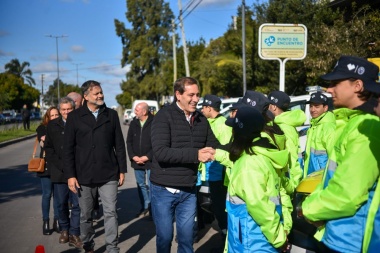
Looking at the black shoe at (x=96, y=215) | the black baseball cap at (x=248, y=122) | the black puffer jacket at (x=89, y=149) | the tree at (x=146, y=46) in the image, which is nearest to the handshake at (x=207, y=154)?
the black baseball cap at (x=248, y=122)

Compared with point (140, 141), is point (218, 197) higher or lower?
lower

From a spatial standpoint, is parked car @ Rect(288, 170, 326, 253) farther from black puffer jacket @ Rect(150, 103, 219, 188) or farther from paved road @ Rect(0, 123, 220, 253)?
paved road @ Rect(0, 123, 220, 253)

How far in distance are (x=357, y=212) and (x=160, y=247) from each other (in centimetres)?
240

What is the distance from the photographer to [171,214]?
4.47 meters

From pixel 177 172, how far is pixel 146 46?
59.3m

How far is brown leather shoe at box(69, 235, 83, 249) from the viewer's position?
20.5 feet

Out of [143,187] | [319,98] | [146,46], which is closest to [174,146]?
[319,98]

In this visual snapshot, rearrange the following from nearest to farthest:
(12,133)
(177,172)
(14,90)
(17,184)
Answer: (177,172), (17,184), (12,133), (14,90)

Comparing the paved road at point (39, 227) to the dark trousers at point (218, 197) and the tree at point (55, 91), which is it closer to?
the dark trousers at point (218, 197)

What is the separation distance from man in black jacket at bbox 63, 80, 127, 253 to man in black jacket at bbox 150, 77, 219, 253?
110 centimetres

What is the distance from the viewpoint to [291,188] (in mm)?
3801

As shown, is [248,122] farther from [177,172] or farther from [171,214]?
[171,214]

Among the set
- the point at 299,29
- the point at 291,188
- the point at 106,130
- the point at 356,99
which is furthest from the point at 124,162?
the point at 299,29

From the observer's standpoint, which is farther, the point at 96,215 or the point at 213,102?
the point at 96,215
